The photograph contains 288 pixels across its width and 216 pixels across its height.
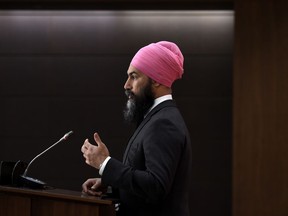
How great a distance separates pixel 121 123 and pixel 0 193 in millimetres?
3754

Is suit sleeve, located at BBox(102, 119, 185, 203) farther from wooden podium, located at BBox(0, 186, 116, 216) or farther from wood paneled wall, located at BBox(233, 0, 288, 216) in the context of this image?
wood paneled wall, located at BBox(233, 0, 288, 216)

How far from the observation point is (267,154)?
575cm

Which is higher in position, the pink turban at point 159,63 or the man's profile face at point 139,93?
the pink turban at point 159,63

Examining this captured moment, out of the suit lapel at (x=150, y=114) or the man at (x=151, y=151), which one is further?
the suit lapel at (x=150, y=114)

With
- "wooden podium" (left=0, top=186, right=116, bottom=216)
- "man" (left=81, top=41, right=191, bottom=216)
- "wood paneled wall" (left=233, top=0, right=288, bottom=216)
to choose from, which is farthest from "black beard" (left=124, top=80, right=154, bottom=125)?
"wood paneled wall" (left=233, top=0, right=288, bottom=216)

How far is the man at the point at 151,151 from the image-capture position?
6.95 ft

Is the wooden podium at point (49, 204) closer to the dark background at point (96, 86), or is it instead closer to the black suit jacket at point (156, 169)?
the black suit jacket at point (156, 169)

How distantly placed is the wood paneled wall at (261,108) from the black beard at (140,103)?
3475 millimetres

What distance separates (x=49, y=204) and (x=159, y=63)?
726mm

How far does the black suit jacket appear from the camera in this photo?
2107 millimetres

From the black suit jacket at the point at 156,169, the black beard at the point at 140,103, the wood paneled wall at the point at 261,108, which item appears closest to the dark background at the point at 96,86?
the wood paneled wall at the point at 261,108

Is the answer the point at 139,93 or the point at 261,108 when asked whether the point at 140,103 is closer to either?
the point at 139,93

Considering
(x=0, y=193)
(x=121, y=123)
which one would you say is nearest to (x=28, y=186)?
(x=0, y=193)

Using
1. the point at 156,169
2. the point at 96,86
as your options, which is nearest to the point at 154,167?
the point at 156,169
